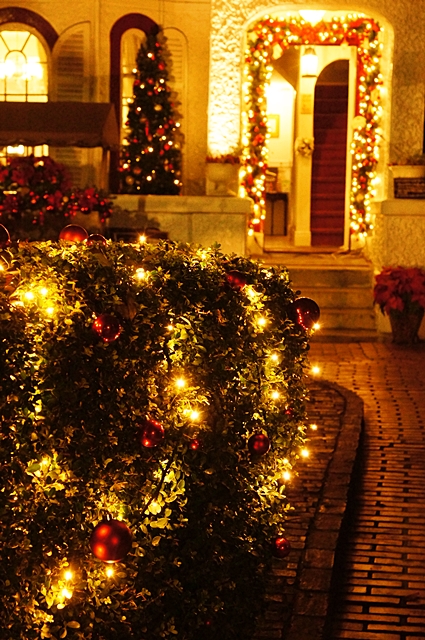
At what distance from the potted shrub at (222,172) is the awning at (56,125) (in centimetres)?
160

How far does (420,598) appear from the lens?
5129 mm

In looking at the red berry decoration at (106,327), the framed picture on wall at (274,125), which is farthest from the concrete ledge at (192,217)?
the red berry decoration at (106,327)

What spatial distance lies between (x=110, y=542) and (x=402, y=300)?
9.73 metres

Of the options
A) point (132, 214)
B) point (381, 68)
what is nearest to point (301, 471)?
point (132, 214)

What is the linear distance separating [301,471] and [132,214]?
734 centimetres

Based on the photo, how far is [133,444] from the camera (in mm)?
3494

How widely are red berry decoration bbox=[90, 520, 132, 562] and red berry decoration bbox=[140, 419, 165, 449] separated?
326 millimetres

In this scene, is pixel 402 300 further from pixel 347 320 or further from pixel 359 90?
pixel 359 90

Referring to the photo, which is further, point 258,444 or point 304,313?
point 304,313

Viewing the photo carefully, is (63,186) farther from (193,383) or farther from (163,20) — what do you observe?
(193,383)

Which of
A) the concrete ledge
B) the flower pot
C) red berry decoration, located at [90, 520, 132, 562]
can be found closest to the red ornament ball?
red berry decoration, located at [90, 520, 132, 562]

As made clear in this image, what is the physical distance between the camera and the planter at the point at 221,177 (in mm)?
13852

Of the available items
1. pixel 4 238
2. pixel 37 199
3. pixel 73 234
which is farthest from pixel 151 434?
pixel 37 199

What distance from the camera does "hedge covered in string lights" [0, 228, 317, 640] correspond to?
3.19 metres
